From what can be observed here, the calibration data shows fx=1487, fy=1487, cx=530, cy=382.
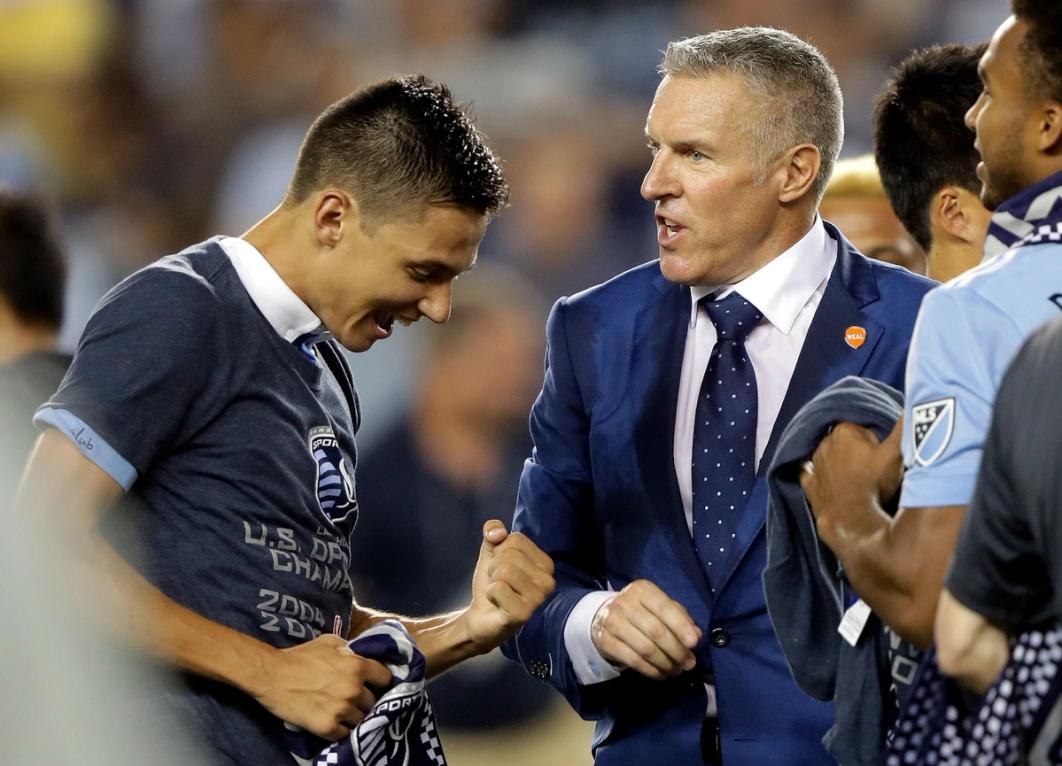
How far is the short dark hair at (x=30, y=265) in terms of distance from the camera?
329 centimetres

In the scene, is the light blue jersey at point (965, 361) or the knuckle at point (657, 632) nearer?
the light blue jersey at point (965, 361)

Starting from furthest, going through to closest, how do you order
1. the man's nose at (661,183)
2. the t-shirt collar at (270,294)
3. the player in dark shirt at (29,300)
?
the player in dark shirt at (29,300), the man's nose at (661,183), the t-shirt collar at (270,294)

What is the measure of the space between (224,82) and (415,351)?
150cm

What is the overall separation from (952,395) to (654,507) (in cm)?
85

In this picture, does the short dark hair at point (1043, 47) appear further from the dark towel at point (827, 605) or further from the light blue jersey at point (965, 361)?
the dark towel at point (827, 605)

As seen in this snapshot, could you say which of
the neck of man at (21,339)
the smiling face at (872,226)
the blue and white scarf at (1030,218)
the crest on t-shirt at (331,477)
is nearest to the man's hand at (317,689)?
the crest on t-shirt at (331,477)

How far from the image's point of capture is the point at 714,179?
8.35 feet

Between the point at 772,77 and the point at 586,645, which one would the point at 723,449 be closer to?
the point at 586,645

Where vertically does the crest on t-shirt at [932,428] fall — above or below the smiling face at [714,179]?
below

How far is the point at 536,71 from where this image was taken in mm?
5645

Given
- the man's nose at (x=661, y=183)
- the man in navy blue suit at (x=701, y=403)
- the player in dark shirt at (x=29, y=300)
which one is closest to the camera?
the man in navy blue suit at (x=701, y=403)

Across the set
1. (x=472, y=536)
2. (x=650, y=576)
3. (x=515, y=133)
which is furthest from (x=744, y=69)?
(x=515, y=133)

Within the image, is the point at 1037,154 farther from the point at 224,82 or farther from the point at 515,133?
the point at 224,82

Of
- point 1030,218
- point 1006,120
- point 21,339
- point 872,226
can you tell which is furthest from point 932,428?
point 21,339
